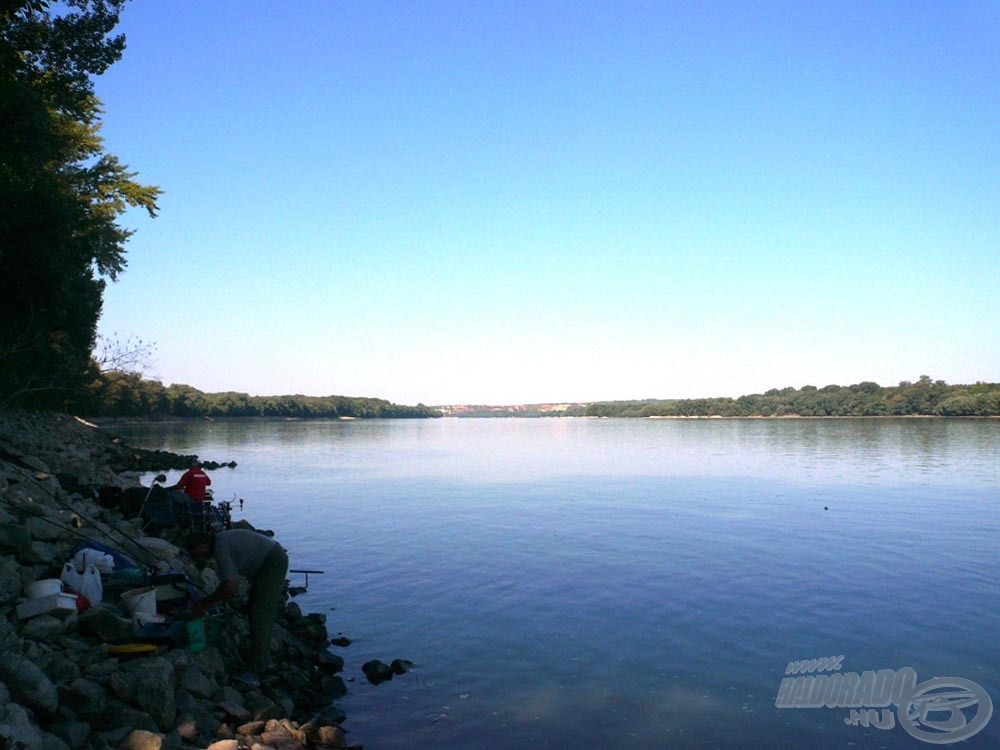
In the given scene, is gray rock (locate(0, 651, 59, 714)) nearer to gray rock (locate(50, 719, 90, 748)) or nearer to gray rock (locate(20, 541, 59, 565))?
gray rock (locate(50, 719, 90, 748))

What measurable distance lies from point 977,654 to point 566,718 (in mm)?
7396

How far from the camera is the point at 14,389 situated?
34719 mm

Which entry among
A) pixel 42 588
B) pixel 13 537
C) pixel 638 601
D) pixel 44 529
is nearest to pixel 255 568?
pixel 42 588

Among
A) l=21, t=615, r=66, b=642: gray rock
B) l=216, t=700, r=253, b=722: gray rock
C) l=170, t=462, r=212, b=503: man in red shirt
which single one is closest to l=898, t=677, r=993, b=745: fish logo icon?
l=216, t=700, r=253, b=722: gray rock

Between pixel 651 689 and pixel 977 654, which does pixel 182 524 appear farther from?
pixel 977 654

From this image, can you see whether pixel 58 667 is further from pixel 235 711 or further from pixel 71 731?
pixel 235 711

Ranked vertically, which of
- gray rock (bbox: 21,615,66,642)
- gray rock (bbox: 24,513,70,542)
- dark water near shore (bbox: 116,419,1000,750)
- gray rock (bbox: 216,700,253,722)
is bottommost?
dark water near shore (bbox: 116,419,1000,750)

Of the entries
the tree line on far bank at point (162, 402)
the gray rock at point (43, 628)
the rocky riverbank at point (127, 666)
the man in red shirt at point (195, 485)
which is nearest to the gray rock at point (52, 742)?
the rocky riverbank at point (127, 666)

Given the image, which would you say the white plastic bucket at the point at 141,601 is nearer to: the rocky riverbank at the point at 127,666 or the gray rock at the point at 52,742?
the rocky riverbank at the point at 127,666

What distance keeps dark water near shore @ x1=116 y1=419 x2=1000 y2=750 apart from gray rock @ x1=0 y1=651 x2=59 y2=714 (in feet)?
12.7

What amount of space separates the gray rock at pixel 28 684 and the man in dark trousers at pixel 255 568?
299 cm

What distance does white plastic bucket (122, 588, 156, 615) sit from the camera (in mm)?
9555

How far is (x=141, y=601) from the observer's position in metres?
9.62

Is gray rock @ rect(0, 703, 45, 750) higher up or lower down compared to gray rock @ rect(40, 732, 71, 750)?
higher up
